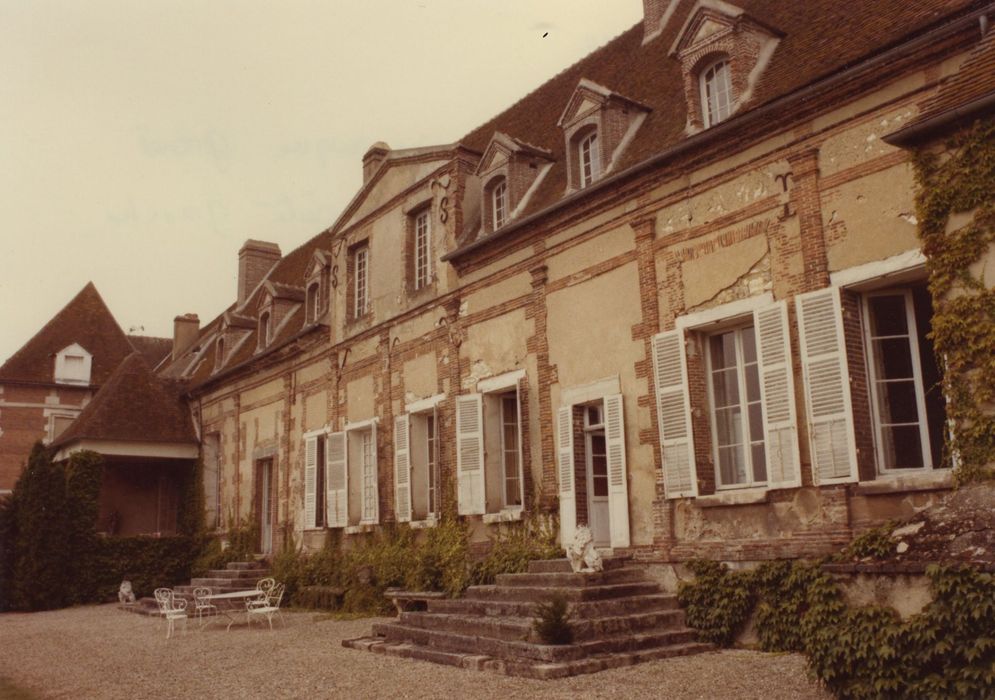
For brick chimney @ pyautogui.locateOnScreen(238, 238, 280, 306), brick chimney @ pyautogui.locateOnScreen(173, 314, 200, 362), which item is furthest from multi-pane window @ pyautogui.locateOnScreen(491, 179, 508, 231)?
brick chimney @ pyautogui.locateOnScreen(173, 314, 200, 362)

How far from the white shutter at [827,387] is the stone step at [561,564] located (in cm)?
265

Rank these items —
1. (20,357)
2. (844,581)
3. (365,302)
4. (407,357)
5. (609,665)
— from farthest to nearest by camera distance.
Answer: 1. (20,357)
2. (365,302)
3. (407,357)
4. (609,665)
5. (844,581)

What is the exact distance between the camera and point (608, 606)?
30.0ft

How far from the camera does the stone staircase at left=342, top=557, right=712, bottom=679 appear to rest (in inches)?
322

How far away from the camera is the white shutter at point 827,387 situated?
326 inches

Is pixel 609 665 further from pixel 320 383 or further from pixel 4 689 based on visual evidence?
pixel 320 383

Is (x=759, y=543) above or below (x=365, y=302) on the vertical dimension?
below

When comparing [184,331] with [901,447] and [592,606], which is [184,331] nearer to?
[592,606]

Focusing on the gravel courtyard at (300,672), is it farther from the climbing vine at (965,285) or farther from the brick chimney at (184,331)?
the brick chimney at (184,331)

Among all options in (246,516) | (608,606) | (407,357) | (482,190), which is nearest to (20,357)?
(246,516)

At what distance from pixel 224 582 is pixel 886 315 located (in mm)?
13832

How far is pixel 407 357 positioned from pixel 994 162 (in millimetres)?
9866

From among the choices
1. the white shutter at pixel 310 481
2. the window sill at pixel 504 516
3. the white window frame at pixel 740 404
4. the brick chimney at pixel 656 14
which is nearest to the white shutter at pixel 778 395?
A: the white window frame at pixel 740 404

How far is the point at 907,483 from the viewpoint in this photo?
25.6ft
